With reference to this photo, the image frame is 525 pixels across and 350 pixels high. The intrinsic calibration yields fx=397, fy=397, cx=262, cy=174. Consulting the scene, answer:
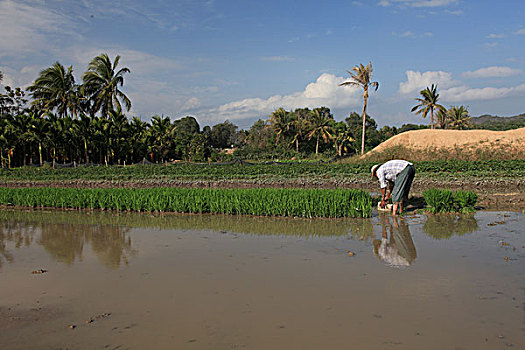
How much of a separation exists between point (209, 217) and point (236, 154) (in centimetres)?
3908

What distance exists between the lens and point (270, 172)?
19797mm

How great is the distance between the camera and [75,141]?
32688mm

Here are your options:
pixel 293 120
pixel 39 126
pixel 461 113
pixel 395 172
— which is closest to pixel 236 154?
pixel 293 120

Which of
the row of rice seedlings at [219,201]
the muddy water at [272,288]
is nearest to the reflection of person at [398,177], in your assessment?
the row of rice seedlings at [219,201]

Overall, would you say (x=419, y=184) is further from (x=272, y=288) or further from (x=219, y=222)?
(x=272, y=288)

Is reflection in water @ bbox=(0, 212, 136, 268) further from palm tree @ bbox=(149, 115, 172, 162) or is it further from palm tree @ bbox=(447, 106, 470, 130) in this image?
palm tree @ bbox=(447, 106, 470, 130)

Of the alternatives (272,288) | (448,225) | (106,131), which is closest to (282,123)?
(106,131)

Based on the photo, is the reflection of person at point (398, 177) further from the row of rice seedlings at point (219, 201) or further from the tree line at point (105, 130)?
the tree line at point (105, 130)

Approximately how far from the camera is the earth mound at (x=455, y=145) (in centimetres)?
2567

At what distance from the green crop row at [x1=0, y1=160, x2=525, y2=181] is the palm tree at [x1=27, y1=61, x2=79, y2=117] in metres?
13.3

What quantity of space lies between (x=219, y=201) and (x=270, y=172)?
9542 mm

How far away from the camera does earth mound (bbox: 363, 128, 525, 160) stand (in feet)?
84.2

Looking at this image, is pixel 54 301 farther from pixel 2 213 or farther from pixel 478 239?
pixel 2 213

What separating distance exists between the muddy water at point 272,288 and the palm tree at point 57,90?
30084mm
